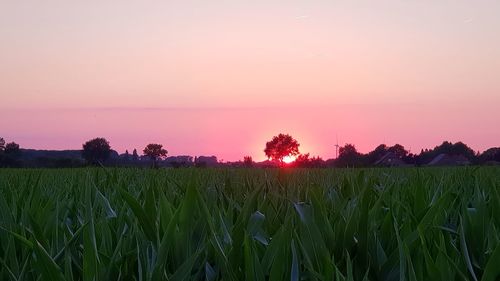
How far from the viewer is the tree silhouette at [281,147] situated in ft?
374

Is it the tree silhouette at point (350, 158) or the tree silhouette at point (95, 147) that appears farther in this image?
the tree silhouette at point (95, 147)

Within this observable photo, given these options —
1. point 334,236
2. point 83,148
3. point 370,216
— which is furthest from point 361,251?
point 83,148

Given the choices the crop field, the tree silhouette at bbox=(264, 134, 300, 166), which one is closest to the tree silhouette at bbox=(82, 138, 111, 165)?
the tree silhouette at bbox=(264, 134, 300, 166)

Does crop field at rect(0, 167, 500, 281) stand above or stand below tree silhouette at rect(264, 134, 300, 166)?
below

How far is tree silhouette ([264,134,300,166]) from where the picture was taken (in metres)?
114

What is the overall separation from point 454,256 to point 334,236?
0.94 feet

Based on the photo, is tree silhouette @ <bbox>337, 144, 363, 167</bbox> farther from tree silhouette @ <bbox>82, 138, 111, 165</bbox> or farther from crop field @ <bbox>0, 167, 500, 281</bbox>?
tree silhouette @ <bbox>82, 138, 111, 165</bbox>

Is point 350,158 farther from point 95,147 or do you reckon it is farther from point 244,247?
point 244,247

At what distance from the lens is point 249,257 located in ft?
3.09

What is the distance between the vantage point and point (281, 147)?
114 m

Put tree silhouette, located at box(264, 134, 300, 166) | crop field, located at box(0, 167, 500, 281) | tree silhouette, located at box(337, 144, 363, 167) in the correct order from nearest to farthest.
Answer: crop field, located at box(0, 167, 500, 281)
tree silhouette, located at box(337, 144, 363, 167)
tree silhouette, located at box(264, 134, 300, 166)

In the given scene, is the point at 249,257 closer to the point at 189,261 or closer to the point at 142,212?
the point at 189,261

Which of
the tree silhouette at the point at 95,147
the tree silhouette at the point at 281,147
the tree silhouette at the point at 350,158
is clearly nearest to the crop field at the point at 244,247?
the tree silhouette at the point at 350,158

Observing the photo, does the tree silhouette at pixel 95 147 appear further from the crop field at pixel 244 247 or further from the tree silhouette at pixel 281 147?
the crop field at pixel 244 247
